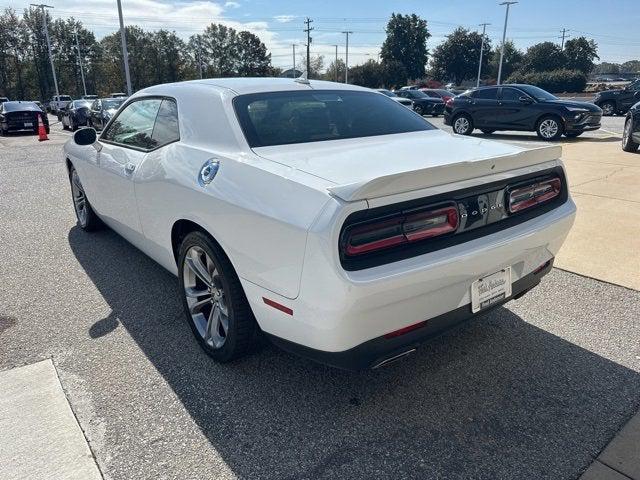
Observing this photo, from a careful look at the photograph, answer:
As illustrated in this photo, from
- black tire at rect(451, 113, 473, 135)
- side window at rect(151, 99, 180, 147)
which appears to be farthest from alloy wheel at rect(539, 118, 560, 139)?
side window at rect(151, 99, 180, 147)

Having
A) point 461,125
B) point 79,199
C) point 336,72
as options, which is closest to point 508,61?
point 336,72

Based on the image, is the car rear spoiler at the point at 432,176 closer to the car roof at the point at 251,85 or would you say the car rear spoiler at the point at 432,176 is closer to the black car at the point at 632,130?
the car roof at the point at 251,85

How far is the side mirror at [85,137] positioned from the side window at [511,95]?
12243 millimetres

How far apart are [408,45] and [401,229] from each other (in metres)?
97.2

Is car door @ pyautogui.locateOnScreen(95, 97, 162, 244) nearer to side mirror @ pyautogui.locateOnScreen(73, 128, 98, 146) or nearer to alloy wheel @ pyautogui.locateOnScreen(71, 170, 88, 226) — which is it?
side mirror @ pyautogui.locateOnScreen(73, 128, 98, 146)

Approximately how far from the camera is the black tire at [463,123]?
14.9m

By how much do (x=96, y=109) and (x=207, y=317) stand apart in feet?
61.2

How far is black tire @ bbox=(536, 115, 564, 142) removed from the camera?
12.9m

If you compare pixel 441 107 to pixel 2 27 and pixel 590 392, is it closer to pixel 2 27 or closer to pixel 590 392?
pixel 590 392

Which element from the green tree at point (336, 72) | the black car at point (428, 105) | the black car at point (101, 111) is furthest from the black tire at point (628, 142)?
the green tree at point (336, 72)

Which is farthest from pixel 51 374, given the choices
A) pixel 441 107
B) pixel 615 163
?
pixel 441 107

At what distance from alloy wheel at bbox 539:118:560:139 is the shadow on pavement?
450 inches

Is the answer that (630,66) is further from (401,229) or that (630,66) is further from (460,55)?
(401,229)

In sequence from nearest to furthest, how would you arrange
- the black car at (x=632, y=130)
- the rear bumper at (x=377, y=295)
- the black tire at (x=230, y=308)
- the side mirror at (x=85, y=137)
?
the rear bumper at (x=377, y=295) < the black tire at (x=230, y=308) < the side mirror at (x=85, y=137) < the black car at (x=632, y=130)
